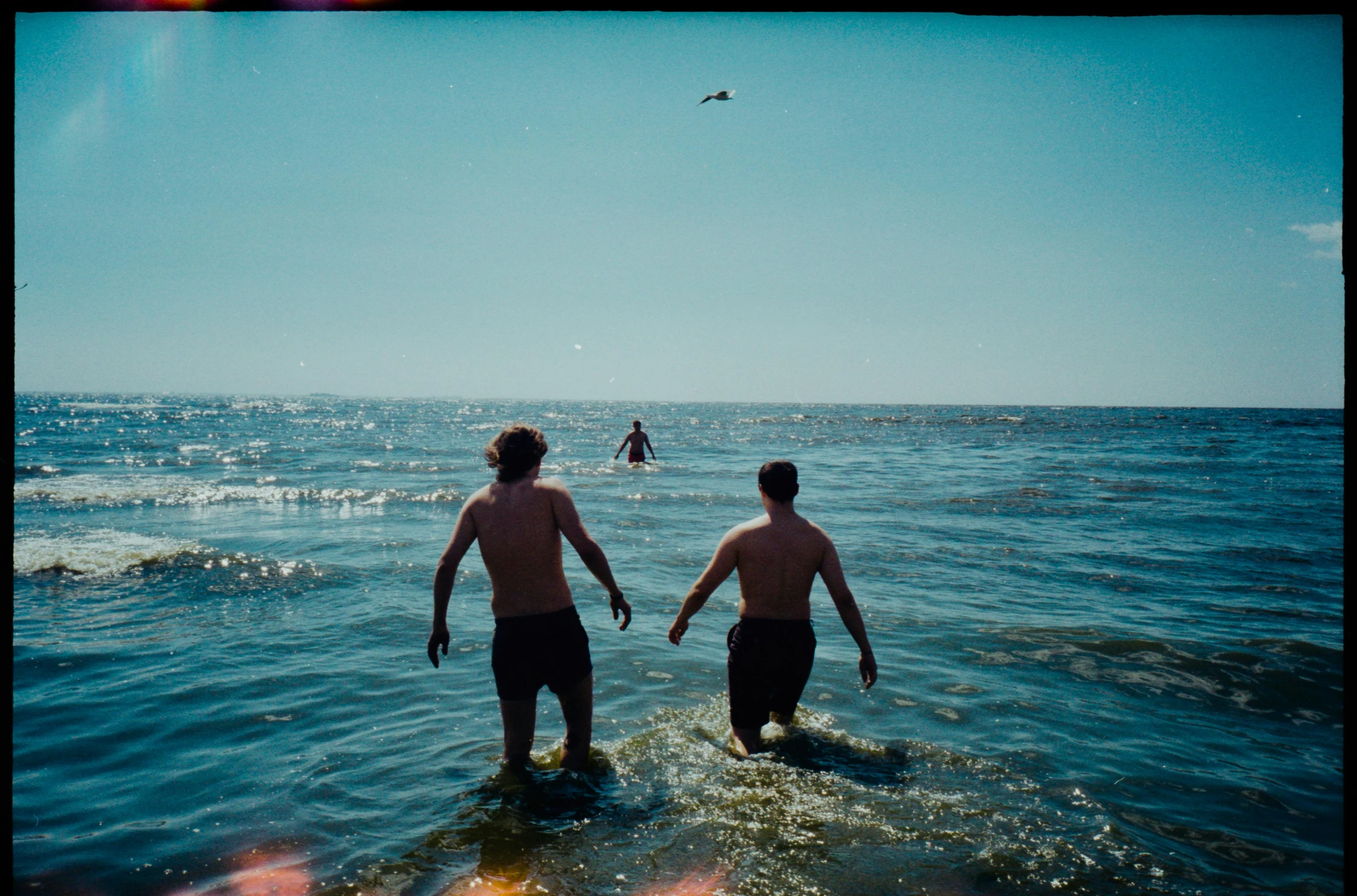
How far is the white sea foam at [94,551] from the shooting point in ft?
29.5

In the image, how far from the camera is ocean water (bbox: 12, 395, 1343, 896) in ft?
10.6

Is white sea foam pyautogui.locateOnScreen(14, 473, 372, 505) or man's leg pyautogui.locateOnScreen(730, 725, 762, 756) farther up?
white sea foam pyautogui.locateOnScreen(14, 473, 372, 505)

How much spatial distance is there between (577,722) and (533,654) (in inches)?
21.0

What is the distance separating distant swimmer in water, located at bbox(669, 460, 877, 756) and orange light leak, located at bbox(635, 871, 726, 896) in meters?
1.26

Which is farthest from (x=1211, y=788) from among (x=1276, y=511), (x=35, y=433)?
(x=35, y=433)

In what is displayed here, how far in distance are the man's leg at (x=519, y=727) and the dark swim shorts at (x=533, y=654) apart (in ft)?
0.14

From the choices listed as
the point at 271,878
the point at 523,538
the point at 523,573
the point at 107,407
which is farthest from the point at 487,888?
the point at 107,407

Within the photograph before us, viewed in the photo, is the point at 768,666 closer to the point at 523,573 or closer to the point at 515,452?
the point at 523,573

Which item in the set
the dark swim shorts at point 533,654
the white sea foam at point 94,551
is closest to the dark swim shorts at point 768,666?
the dark swim shorts at point 533,654

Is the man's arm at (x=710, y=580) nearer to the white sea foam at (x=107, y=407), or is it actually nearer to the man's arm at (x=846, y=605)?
the man's arm at (x=846, y=605)

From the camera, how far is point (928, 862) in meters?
3.17

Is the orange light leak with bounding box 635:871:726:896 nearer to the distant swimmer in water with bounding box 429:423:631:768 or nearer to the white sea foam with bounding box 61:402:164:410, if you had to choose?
the distant swimmer in water with bounding box 429:423:631:768

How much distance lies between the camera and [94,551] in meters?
9.79

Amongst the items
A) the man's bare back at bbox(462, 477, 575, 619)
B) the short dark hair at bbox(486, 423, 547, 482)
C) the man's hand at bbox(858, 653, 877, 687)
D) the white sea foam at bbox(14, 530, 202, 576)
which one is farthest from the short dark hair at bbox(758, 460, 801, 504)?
the white sea foam at bbox(14, 530, 202, 576)
